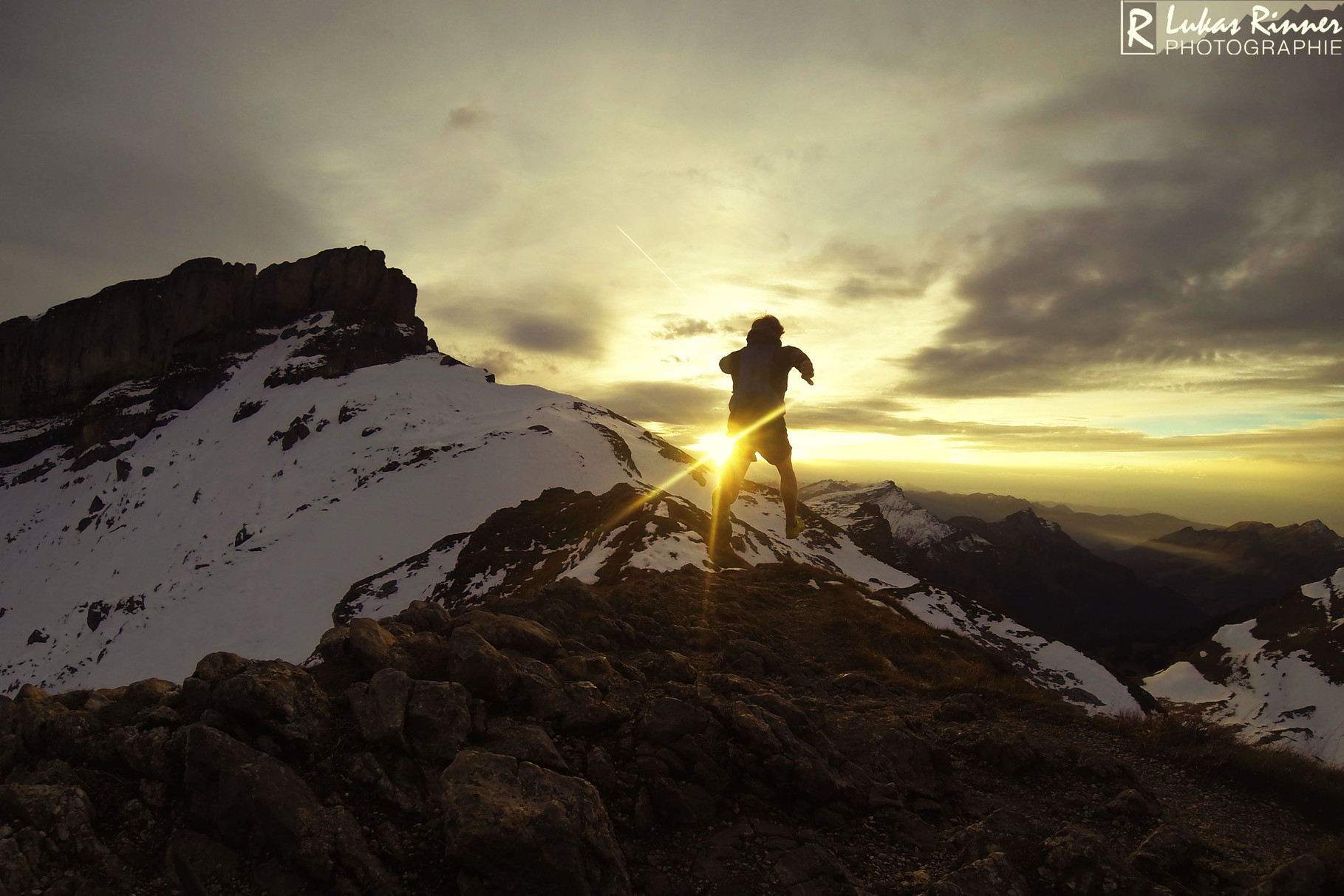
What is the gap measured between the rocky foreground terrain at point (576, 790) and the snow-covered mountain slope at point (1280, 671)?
112438mm

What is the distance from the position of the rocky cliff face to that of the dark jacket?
381ft

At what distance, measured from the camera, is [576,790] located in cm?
561

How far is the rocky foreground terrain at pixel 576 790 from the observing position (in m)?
4.91

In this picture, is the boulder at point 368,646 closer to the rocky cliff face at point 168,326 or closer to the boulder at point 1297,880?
the boulder at point 1297,880

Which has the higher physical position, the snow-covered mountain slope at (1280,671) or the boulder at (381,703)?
the boulder at (381,703)

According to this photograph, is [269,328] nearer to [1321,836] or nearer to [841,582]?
[841,582]

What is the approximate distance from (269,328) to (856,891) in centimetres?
14255

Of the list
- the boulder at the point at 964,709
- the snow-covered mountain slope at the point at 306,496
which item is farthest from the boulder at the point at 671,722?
the snow-covered mountain slope at the point at 306,496

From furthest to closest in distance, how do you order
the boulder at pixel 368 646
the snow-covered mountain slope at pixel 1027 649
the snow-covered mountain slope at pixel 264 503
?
the snow-covered mountain slope at pixel 1027 649, the snow-covered mountain slope at pixel 264 503, the boulder at pixel 368 646

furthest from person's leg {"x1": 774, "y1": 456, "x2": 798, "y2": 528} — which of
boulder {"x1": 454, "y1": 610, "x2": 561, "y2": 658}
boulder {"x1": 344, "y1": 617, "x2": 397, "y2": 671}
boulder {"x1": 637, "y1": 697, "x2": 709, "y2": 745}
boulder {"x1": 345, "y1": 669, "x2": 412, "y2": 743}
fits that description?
boulder {"x1": 345, "y1": 669, "x2": 412, "y2": 743}

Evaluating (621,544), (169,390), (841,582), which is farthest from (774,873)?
(169,390)

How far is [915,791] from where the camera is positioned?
6773mm

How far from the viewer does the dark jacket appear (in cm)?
1208

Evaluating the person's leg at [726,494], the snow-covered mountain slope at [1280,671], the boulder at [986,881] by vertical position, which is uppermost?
the person's leg at [726,494]
